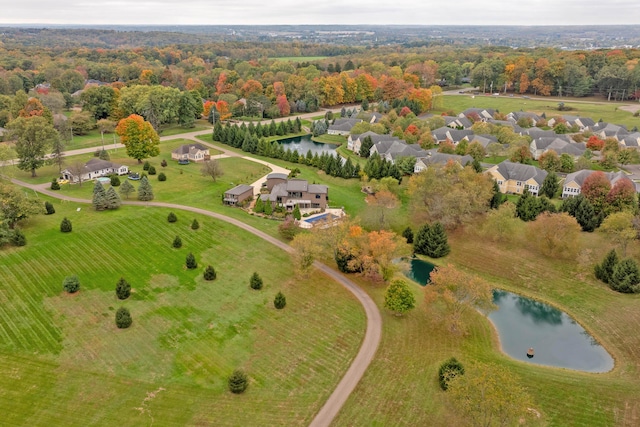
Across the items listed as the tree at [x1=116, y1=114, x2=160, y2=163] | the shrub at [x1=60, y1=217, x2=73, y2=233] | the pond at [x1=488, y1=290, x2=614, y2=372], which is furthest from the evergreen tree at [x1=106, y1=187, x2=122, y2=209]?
the pond at [x1=488, y1=290, x2=614, y2=372]

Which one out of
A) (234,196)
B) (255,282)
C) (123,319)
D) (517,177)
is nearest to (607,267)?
(517,177)

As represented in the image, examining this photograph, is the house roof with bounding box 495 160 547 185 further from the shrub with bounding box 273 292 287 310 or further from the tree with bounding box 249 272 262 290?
the shrub with bounding box 273 292 287 310

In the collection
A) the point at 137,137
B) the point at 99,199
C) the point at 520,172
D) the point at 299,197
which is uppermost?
the point at 137,137

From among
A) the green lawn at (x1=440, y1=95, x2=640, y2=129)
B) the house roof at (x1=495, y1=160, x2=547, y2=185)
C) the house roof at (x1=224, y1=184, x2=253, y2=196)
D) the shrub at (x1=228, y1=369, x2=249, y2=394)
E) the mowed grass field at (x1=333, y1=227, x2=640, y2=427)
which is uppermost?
the green lawn at (x1=440, y1=95, x2=640, y2=129)

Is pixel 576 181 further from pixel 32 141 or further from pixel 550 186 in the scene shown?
pixel 32 141

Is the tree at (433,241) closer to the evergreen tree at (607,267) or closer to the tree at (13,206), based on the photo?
the evergreen tree at (607,267)

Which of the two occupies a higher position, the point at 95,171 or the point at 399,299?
the point at 95,171

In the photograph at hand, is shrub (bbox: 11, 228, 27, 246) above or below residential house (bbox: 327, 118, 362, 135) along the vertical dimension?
below
